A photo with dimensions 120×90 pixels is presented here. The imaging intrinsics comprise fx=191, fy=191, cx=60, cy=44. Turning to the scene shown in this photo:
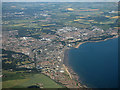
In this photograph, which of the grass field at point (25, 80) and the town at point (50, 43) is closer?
the grass field at point (25, 80)

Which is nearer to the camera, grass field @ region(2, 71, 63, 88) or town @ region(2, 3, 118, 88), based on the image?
grass field @ region(2, 71, 63, 88)

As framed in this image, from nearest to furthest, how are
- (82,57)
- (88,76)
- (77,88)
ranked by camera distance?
1. (77,88)
2. (88,76)
3. (82,57)

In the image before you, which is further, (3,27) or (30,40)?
(3,27)

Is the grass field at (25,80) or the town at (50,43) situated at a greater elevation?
the town at (50,43)

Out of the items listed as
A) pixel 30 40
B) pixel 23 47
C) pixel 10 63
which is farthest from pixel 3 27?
pixel 10 63

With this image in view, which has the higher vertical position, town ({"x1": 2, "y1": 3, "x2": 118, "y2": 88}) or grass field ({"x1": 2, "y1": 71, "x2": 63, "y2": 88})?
town ({"x1": 2, "y1": 3, "x2": 118, "y2": 88})

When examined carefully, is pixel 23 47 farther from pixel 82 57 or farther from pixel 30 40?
pixel 82 57

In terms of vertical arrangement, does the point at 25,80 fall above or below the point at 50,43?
below

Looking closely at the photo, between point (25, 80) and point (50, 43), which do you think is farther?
point (50, 43)
